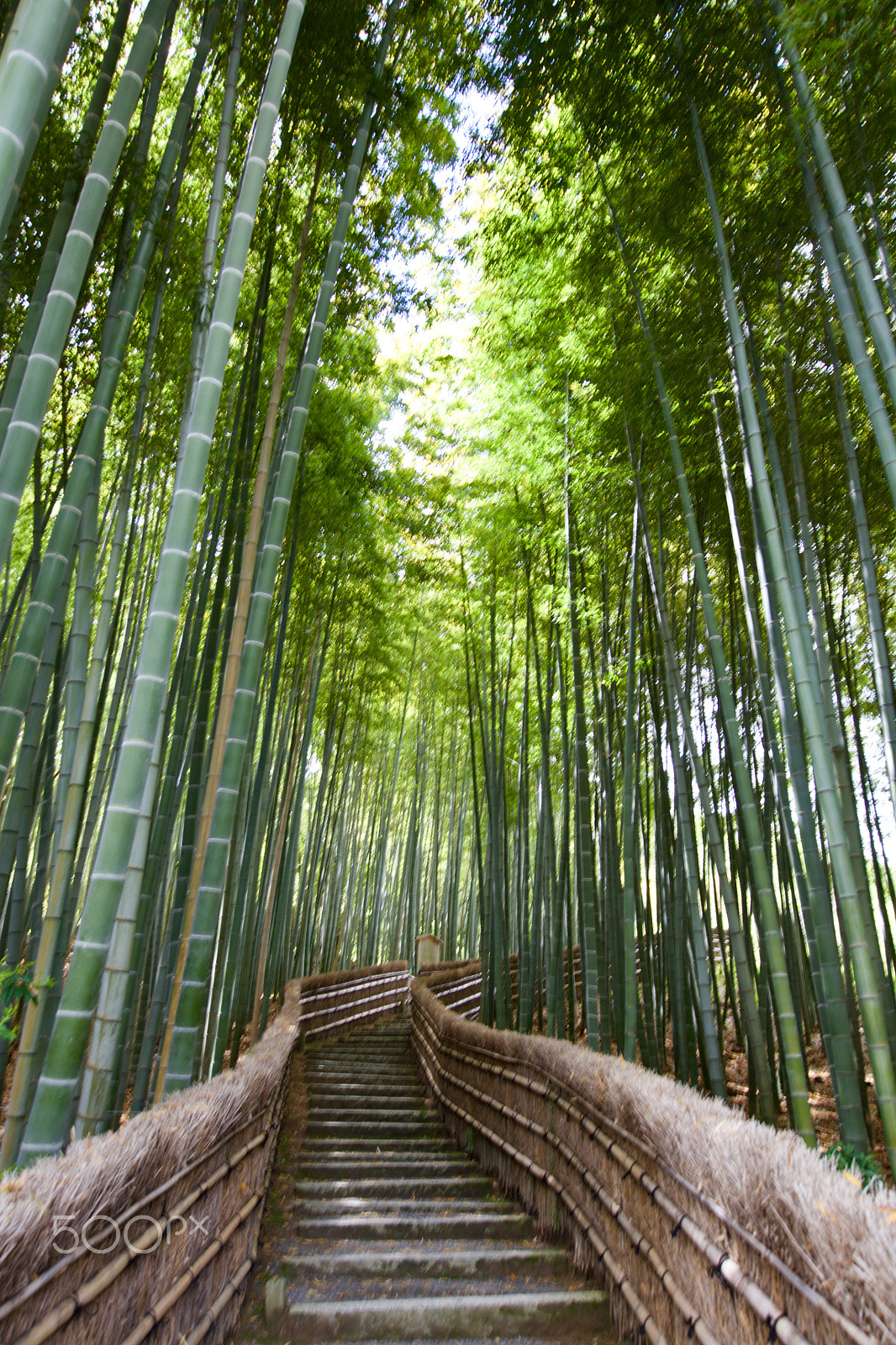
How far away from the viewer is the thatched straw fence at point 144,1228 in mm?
993

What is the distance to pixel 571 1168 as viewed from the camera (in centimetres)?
231

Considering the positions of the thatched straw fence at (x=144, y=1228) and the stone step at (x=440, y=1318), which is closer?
the thatched straw fence at (x=144, y=1228)

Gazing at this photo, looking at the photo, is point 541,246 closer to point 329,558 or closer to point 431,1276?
point 329,558

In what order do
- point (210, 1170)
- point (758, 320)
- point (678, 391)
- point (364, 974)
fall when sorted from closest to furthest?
1. point (210, 1170)
2. point (758, 320)
3. point (678, 391)
4. point (364, 974)

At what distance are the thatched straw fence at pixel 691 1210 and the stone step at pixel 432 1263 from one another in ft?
0.39

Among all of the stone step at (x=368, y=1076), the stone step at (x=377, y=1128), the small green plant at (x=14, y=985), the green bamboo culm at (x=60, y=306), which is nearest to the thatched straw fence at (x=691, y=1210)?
the stone step at (x=377, y=1128)

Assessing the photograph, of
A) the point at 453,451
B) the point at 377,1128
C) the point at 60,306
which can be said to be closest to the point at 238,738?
the point at 60,306

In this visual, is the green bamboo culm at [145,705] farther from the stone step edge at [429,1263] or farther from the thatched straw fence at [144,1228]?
the stone step edge at [429,1263]

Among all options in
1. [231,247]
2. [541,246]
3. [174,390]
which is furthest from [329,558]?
[231,247]

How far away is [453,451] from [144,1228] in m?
5.43

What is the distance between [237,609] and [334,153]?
6.65ft

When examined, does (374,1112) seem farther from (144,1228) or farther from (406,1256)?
(144,1228)

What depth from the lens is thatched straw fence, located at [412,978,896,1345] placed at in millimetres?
1040

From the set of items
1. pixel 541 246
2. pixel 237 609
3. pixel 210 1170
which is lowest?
pixel 210 1170
